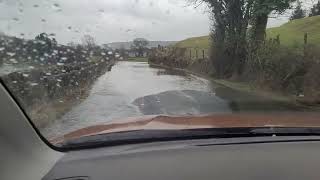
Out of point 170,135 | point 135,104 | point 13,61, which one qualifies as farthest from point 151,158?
point 135,104

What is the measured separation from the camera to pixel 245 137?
3.82 metres

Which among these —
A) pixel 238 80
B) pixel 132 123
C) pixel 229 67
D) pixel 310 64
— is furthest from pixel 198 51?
pixel 132 123

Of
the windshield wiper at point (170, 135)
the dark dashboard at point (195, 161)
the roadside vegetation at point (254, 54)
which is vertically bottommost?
the roadside vegetation at point (254, 54)

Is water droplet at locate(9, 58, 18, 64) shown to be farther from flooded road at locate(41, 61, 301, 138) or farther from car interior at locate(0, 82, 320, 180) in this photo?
car interior at locate(0, 82, 320, 180)

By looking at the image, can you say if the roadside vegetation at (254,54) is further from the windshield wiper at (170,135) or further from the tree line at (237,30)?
the windshield wiper at (170,135)

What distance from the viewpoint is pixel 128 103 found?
15508mm

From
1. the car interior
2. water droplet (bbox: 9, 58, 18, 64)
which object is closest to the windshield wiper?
the car interior

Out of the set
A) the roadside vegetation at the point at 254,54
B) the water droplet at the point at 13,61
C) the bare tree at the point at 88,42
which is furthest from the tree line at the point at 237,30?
the water droplet at the point at 13,61

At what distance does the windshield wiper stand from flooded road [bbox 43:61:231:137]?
3.90 meters

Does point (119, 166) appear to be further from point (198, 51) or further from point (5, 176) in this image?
point (198, 51)

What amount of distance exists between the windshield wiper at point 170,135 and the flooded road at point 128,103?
12.8 feet

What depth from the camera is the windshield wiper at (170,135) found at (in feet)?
12.2

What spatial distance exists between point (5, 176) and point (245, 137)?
1.40 m

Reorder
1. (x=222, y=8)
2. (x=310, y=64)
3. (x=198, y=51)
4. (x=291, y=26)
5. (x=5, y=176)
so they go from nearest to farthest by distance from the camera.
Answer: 1. (x=5, y=176)
2. (x=310, y=64)
3. (x=222, y=8)
4. (x=198, y=51)
5. (x=291, y=26)
